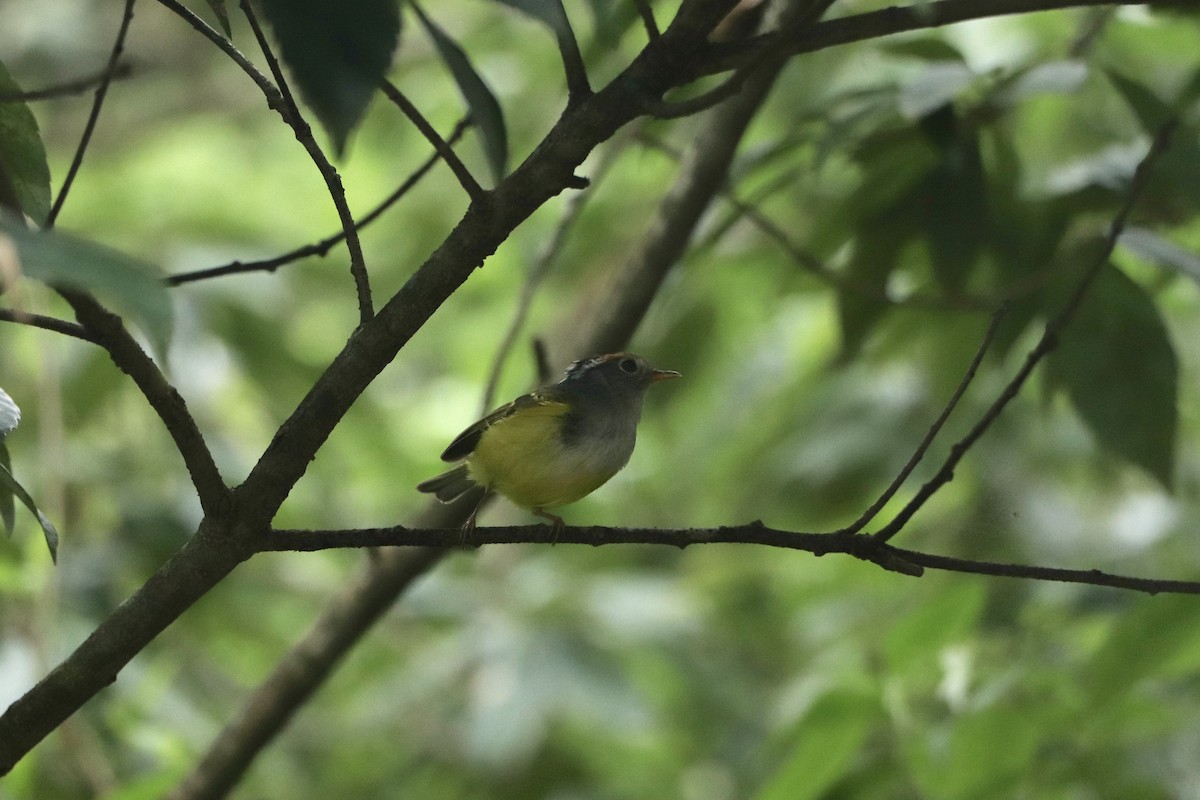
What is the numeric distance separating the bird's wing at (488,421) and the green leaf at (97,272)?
1705 millimetres

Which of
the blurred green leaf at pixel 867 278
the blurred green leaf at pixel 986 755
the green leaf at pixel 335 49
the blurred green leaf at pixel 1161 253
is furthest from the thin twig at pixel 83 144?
the blurred green leaf at pixel 986 755

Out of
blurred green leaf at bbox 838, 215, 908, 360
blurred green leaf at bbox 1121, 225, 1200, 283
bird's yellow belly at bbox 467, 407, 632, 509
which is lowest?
blurred green leaf at bbox 1121, 225, 1200, 283

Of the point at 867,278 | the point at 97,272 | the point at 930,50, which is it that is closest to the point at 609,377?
the point at 867,278

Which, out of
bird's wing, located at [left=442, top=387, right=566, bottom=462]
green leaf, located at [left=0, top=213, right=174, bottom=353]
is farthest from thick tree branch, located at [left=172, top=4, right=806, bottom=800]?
green leaf, located at [left=0, top=213, right=174, bottom=353]

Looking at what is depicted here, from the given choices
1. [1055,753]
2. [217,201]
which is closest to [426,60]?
[217,201]

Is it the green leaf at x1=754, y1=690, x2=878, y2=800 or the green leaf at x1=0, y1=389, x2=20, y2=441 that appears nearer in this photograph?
the green leaf at x1=0, y1=389, x2=20, y2=441

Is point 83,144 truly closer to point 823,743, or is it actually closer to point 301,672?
point 301,672

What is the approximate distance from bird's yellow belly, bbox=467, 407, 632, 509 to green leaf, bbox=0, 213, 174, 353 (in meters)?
1.71

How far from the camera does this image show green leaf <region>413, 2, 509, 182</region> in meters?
1.23

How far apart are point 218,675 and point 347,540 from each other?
11.6 feet

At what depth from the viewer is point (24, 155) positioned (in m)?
1.39

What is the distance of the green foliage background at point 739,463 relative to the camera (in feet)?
7.94

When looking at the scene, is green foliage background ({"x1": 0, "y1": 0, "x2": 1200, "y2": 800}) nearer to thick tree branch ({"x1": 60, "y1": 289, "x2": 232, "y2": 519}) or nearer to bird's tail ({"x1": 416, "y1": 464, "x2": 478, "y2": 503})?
thick tree branch ({"x1": 60, "y1": 289, "x2": 232, "y2": 519})

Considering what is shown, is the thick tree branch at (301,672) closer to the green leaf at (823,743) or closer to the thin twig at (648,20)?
the green leaf at (823,743)
